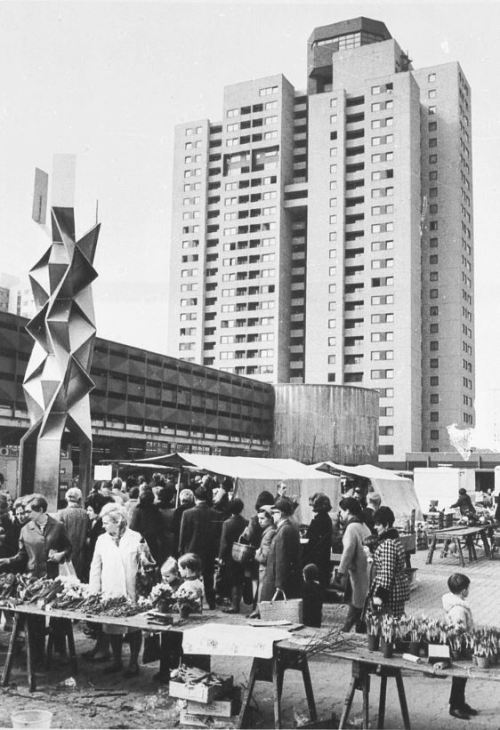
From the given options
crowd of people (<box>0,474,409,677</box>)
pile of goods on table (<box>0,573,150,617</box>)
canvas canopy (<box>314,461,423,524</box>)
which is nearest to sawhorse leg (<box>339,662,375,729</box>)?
crowd of people (<box>0,474,409,677</box>)

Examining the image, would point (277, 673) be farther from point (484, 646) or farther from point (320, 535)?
point (320, 535)

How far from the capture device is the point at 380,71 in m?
91.9

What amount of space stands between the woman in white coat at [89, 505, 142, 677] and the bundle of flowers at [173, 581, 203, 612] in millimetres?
849

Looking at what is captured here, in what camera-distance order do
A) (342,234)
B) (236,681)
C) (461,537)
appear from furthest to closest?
(342,234) → (461,537) → (236,681)

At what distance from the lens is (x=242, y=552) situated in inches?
427

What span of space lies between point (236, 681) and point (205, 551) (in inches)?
133

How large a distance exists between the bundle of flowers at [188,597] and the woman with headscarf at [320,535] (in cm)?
349

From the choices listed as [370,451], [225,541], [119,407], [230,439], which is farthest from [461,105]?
[225,541]

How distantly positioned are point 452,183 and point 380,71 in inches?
600

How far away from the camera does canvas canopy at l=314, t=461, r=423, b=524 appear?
68.4 feet

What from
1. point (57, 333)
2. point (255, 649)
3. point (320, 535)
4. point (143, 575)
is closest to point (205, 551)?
point (320, 535)

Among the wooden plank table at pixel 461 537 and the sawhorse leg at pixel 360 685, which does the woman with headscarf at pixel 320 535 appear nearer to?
the sawhorse leg at pixel 360 685

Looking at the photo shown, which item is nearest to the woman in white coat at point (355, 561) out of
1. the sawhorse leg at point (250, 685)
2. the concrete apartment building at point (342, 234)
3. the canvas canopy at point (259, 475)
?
the sawhorse leg at point (250, 685)

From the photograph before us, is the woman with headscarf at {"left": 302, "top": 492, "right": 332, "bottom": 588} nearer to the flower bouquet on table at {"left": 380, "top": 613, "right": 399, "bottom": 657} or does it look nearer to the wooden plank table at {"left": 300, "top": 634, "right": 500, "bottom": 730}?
the wooden plank table at {"left": 300, "top": 634, "right": 500, "bottom": 730}
